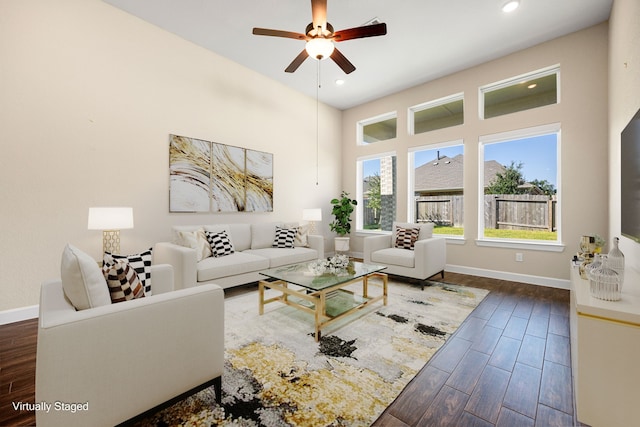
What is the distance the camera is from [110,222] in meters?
2.65

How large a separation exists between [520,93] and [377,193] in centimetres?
290

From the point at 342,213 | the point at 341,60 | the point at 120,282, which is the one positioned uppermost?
the point at 341,60

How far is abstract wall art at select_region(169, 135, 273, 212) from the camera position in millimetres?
3637

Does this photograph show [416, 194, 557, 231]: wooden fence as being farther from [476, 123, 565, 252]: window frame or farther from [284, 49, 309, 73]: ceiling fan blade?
[284, 49, 309, 73]: ceiling fan blade

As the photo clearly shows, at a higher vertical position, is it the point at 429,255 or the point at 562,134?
the point at 562,134

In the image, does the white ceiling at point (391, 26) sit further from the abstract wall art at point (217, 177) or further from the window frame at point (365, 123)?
the abstract wall art at point (217, 177)

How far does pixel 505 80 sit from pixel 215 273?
196 inches

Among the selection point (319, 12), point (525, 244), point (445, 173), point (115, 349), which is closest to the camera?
point (115, 349)

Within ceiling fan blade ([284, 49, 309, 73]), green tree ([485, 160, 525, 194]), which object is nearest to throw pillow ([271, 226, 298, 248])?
ceiling fan blade ([284, 49, 309, 73])

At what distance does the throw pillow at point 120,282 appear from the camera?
1.41 metres

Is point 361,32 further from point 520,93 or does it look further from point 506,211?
point 506,211

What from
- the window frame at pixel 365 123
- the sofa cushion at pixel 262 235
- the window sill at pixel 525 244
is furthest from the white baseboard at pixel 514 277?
the sofa cushion at pixel 262 235

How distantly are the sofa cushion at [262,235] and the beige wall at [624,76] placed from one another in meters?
3.77

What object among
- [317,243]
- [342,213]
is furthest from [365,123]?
[317,243]
